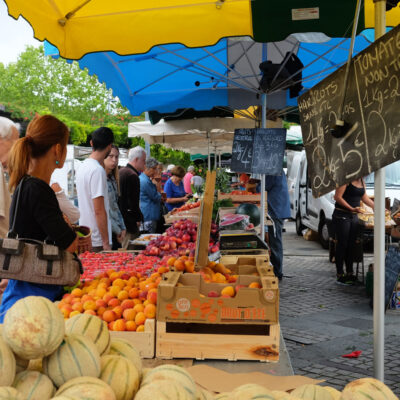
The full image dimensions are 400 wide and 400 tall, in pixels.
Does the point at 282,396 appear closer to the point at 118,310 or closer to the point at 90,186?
the point at 118,310

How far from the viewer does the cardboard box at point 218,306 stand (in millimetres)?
2730

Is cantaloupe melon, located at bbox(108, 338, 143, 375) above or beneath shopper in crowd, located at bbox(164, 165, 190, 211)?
beneath

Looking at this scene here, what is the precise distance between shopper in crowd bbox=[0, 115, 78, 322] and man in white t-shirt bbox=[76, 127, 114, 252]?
1.74 metres

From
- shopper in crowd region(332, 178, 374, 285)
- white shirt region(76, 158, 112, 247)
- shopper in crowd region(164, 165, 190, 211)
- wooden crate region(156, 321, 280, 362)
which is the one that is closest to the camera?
wooden crate region(156, 321, 280, 362)

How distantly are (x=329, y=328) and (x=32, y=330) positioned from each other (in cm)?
511

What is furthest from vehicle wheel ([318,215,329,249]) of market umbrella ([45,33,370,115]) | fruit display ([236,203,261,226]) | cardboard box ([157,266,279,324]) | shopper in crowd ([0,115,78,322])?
shopper in crowd ([0,115,78,322])

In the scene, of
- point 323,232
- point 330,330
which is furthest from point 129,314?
point 323,232

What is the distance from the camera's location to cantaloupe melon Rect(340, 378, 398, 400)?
1.27m

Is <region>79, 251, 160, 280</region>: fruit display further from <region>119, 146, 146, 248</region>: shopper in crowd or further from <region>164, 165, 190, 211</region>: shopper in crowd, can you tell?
<region>164, 165, 190, 211</region>: shopper in crowd

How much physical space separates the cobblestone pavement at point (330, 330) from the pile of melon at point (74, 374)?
2.99 metres

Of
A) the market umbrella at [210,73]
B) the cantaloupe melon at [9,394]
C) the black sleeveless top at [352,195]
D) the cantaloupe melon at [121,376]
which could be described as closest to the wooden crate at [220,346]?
the cantaloupe melon at [121,376]

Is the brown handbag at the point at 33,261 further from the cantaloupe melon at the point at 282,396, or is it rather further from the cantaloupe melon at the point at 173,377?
the cantaloupe melon at the point at 282,396

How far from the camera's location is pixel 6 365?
1.24m

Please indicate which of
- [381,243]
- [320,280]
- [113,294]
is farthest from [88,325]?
[320,280]
